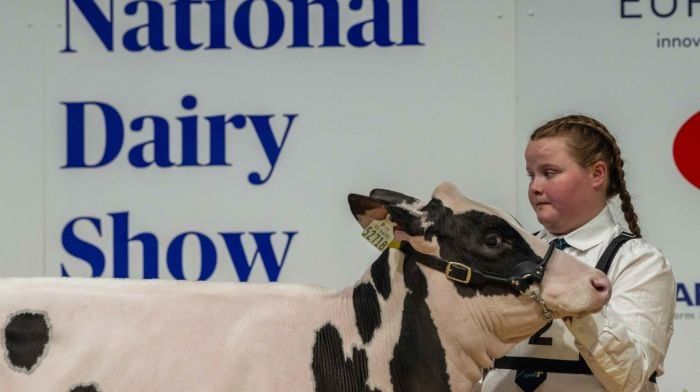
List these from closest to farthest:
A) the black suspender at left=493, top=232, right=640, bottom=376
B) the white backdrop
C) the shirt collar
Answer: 1. the black suspender at left=493, top=232, right=640, bottom=376
2. the shirt collar
3. the white backdrop

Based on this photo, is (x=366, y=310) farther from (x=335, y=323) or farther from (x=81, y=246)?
(x=81, y=246)

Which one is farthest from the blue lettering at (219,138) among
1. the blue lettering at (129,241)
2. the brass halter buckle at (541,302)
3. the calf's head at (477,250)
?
the brass halter buckle at (541,302)

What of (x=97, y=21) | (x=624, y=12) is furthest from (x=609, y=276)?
(x=97, y=21)

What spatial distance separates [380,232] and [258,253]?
5.72ft

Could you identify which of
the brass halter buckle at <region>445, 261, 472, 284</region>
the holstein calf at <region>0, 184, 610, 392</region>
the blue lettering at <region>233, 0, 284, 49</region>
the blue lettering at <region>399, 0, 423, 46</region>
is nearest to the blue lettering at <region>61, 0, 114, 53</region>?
the blue lettering at <region>233, 0, 284, 49</region>

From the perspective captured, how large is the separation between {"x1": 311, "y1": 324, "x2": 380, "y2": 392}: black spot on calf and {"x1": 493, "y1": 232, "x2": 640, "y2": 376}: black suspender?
1.72 ft

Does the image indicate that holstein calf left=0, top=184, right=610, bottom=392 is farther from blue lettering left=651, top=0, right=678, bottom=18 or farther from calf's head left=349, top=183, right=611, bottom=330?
blue lettering left=651, top=0, right=678, bottom=18

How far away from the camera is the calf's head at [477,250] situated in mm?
2953

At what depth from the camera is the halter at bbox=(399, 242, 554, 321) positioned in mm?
2953

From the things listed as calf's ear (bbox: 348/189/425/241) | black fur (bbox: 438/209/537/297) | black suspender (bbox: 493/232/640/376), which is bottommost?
black suspender (bbox: 493/232/640/376)

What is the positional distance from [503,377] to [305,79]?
6.11ft

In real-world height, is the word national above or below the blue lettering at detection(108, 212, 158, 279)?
above

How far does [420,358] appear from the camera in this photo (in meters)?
3.01

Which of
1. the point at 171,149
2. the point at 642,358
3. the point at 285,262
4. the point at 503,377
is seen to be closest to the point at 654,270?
the point at 642,358
